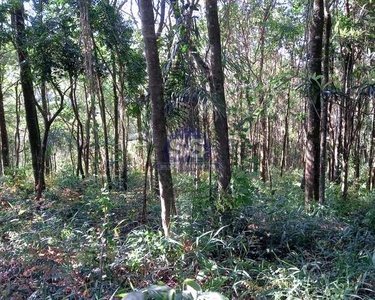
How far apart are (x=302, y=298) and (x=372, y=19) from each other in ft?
21.8

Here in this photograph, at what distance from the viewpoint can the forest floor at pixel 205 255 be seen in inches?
120

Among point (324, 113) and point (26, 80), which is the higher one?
point (26, 80)

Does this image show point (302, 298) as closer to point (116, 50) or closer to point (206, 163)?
point (206, 163)

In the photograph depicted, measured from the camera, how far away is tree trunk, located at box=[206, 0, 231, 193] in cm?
449

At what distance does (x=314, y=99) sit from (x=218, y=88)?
1.97 m

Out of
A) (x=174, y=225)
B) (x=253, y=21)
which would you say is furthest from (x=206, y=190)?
(x=253, y=21)

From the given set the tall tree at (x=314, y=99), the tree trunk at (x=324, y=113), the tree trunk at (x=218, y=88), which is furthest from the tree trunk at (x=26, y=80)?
the tree trunk at (x=324, y=113)

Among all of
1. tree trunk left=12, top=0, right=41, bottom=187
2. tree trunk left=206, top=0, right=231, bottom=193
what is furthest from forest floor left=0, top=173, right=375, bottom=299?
tree trunk left=12, top=0, right=41, bottom=187

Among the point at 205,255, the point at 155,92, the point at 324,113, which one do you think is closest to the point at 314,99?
the point at 324,113

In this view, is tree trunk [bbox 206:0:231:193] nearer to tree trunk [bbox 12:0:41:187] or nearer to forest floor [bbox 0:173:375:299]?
forest floor [bbox 0:173:375:299]

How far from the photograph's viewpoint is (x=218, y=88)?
4.53 m

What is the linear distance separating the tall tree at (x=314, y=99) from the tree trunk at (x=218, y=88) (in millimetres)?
1713

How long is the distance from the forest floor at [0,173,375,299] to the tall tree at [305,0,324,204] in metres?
0.86

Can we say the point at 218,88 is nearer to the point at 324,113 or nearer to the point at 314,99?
the point at 314,99
